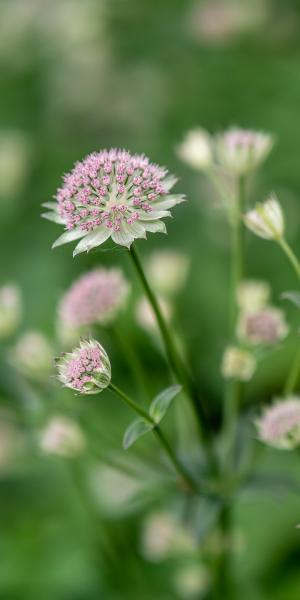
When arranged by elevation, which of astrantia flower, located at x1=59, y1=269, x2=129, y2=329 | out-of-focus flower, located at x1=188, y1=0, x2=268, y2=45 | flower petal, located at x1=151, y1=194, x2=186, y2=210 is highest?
out-of-focus flower, located at x1=188, y1=0, x2=268, y2=45

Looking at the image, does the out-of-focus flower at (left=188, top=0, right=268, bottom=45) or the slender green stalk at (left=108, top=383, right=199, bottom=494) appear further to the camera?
the out-of-focus flower at (left=188, top=0, right=268, bottom=45)

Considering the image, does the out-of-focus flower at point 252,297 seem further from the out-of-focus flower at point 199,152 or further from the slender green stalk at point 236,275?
the out-of-focus flower at point 199,152

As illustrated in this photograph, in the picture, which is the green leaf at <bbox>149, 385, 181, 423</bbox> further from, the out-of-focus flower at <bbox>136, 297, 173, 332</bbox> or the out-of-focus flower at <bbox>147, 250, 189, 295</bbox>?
the out-of-focus flower at <bbox>147, 250, 189, 295</bbox>

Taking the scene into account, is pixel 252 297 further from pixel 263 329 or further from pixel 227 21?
pixel 227 21

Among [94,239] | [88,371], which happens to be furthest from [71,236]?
[88,371]

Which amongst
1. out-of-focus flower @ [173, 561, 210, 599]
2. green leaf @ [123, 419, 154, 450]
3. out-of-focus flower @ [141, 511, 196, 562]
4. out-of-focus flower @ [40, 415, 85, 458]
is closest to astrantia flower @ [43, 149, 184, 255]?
green leaf @ [123, 419, 154, 450]

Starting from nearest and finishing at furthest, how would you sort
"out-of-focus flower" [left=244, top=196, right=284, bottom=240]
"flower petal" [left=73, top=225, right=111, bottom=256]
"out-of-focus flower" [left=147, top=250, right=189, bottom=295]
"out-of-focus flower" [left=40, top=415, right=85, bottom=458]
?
"flower petal" [left=73, top=225, right=111, bottom=256] → "out-of-focus flower" [left=244, top=196, right=284, bottom=240] → "out-of-focus flower" [left=40, top=415, right=85, bottom=458] → "out-of-focus flower" [left=147, top=250, right=189, bottom=295]

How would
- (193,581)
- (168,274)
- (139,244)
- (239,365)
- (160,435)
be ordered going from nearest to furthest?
(160,435), (239,365), (168,274), (193,581), (139,244)

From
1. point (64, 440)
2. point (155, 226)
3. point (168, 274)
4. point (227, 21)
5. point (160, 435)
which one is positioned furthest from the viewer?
point (227, 21)
